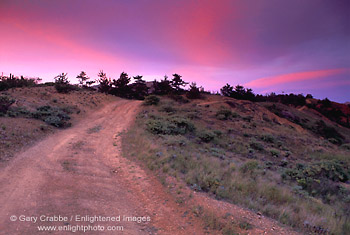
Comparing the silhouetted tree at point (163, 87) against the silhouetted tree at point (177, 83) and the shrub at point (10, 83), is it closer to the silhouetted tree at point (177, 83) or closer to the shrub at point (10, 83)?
the silhouetted tree at point (177, 83)

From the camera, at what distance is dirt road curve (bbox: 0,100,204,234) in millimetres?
4410

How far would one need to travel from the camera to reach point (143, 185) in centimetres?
660

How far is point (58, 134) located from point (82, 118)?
6.44 metres

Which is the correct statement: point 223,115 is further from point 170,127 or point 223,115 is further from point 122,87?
point 122,87

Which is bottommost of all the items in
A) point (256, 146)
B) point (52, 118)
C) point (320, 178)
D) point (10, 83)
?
point (320, 178)

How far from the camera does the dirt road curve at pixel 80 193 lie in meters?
4.41

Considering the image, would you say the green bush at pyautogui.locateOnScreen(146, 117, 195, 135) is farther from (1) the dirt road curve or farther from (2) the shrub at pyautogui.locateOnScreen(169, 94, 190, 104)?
(2) the shrub at pyautogui.locateOnScreen(169, 94, 190, 104)

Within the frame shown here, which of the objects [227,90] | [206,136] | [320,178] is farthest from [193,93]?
[320,178]

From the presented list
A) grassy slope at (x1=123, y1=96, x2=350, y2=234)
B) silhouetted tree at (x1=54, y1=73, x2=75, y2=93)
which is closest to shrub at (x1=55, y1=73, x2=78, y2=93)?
silhouetted tree at (x1=54, y1=73, x2=75, y2=93)

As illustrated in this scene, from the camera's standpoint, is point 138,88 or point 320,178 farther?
point 138,88

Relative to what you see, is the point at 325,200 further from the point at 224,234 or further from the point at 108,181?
the point at 108,181

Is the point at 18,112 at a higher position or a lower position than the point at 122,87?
lower

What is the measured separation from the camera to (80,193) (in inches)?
220

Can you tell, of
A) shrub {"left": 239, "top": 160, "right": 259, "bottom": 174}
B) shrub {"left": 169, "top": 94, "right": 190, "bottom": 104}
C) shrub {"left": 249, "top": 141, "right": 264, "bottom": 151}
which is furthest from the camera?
shrub {"left": 169, "top": 94, "right": 190, "bottom": 104}
